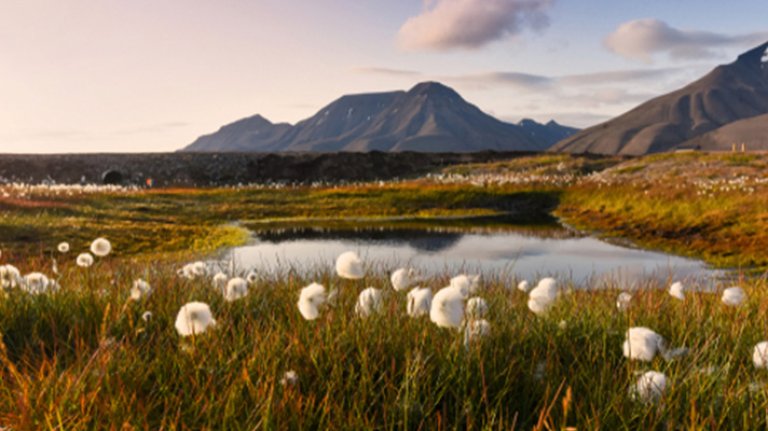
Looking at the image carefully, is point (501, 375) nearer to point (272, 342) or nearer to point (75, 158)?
point (272, 342)

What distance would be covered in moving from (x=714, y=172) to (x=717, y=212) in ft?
48.6

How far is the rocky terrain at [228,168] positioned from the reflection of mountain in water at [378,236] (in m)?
34.5

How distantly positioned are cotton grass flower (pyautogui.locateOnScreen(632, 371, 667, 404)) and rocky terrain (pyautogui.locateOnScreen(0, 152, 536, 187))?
59.2m

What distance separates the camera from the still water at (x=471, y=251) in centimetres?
1722

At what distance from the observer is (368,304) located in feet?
14.0

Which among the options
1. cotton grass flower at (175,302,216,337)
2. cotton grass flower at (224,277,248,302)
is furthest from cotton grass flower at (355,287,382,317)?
cotton grass flower at (224,277,248,302)

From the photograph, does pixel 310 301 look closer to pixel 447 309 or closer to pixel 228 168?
pixel 447 309

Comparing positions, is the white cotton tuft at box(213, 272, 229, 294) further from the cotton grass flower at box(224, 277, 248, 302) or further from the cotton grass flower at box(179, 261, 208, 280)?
the cotton grass flower at box(224, 277, 248, 302)

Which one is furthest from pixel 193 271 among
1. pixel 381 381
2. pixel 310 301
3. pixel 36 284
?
pixel 381 381

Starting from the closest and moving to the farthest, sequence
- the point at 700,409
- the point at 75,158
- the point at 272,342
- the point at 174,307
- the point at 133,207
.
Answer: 1. the point at 700,409
2. the point at 272,342
3. the point at 174,307
4. the point at 133,207
5. the point at 75,158

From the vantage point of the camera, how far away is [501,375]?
372 centimetres

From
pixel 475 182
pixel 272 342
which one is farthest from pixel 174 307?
pixel 475 182

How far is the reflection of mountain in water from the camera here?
24.0 metres

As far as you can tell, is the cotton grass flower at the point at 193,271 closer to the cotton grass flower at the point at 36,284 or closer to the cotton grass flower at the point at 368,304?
the cotton grass flower at the point at 36,284
